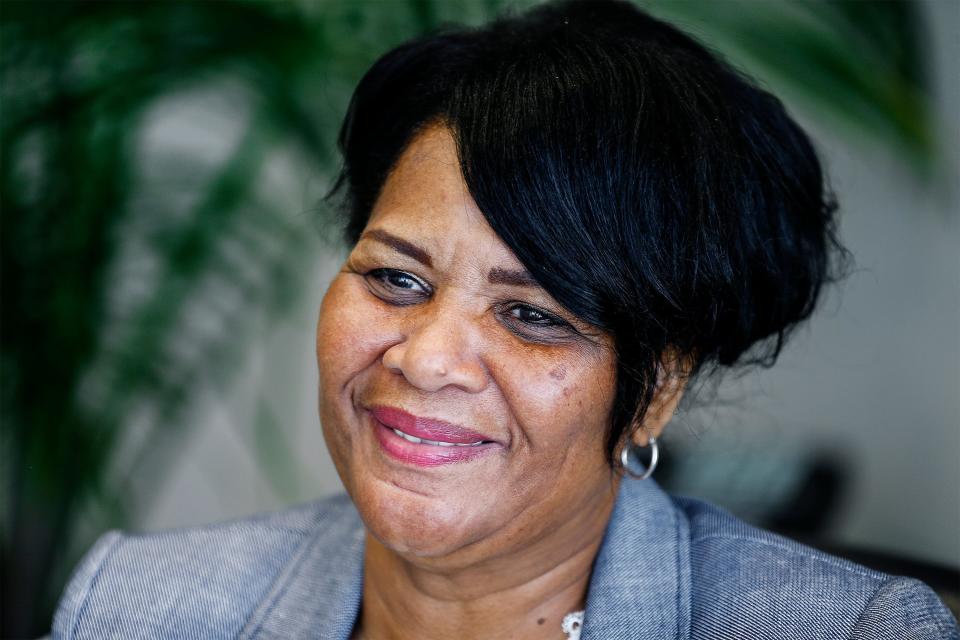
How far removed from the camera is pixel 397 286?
4.27 feet

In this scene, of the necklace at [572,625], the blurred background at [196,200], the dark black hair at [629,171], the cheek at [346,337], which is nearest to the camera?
the dark black hair at [629,171]

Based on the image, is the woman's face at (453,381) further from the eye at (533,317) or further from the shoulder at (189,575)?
the shoulder at (189,575)

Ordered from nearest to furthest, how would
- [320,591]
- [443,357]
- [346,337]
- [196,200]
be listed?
[443,357], [346,337], [320,591], [196,200]

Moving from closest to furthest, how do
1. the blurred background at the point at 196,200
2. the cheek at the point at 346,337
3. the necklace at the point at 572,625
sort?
the cheek at the point at 346,337 < the necklace at the point at 572,625 < the blurred background at the point at 196,200

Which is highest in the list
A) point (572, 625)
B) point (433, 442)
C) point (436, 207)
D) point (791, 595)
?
point (436, 207)

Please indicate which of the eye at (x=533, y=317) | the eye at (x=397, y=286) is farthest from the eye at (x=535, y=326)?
the eye at (x=397, y=286)

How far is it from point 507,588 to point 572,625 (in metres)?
0.10

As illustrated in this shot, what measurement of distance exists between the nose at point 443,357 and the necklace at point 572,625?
385mm

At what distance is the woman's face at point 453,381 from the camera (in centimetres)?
121

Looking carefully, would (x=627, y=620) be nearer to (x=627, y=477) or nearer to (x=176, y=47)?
(x=627, y=477)

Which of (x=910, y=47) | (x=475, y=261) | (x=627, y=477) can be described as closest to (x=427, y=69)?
(x=475, y=261)

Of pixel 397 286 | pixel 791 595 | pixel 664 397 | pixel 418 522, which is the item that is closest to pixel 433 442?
pixel 418 522

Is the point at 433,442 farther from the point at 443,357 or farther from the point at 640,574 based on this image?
the point at 640,574

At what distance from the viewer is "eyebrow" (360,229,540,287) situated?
3.92 ft
